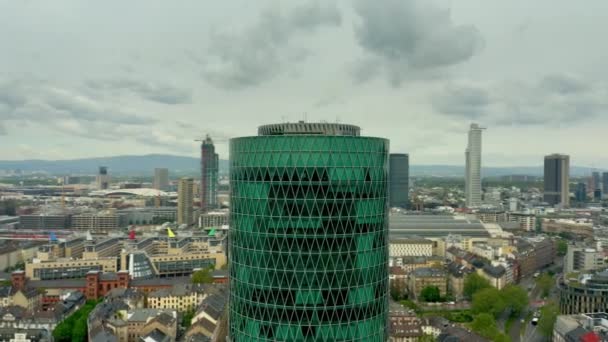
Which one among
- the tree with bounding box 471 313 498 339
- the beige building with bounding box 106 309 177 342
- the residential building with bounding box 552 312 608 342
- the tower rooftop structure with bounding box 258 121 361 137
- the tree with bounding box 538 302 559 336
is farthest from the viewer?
the tree with bounding box 538 302 559 336

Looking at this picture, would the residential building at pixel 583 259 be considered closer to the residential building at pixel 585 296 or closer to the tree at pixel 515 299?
the tree at pixel 515 299

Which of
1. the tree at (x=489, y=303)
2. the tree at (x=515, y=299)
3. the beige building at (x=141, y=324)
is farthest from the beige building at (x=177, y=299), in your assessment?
the tree at (x=515, y=299)

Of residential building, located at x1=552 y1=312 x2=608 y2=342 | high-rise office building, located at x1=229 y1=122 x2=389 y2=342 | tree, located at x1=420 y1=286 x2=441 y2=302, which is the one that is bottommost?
tree, located at x1=420 y1=286 x2=441 y2=302

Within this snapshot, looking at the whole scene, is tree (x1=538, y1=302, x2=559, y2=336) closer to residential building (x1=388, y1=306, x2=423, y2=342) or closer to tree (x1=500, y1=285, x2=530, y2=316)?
tree (x1=500, y1=285, x2=530, y2=316)

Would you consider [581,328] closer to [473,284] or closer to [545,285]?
[473,284]

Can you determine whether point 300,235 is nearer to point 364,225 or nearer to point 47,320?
point 364,225

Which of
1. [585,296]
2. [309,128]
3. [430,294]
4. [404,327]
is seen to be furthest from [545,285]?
[309,128]

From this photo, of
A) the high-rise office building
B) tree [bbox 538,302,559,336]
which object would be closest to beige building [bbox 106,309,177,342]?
the high-rise office building
